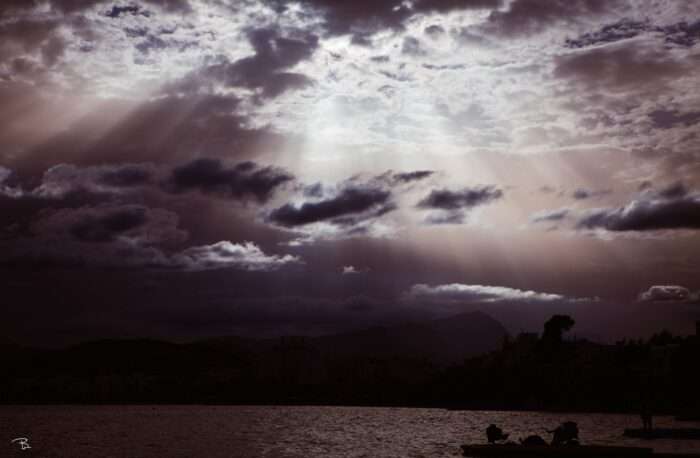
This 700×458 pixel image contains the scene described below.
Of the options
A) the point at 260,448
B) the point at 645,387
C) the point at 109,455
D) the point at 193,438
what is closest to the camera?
the point at 645,387

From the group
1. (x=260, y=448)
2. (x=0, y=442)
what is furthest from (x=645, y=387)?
(x=0, y=442)

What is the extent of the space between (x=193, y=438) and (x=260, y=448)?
38.4m

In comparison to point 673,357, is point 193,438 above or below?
below

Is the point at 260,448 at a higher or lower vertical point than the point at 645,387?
lower

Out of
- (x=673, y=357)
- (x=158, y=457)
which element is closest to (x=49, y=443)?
(x=158, y=457)

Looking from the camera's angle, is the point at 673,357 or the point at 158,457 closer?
the point at 158,457

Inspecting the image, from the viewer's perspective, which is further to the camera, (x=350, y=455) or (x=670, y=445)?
(x=350, y=455)

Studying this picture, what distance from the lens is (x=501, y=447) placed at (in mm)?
88875

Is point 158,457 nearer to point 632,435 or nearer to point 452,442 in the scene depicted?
point 452,442

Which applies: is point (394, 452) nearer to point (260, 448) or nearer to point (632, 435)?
point (260, 448)

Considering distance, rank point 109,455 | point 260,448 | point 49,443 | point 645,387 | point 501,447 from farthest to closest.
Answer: point 49,443, point 260,448, point 109,455, point 645,387, point 501,447

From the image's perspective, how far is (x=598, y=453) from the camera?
79375mm

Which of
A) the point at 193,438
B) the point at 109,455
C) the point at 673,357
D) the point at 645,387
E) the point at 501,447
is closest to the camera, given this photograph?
the point at 501,447

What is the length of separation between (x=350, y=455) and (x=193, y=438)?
2388 inches
